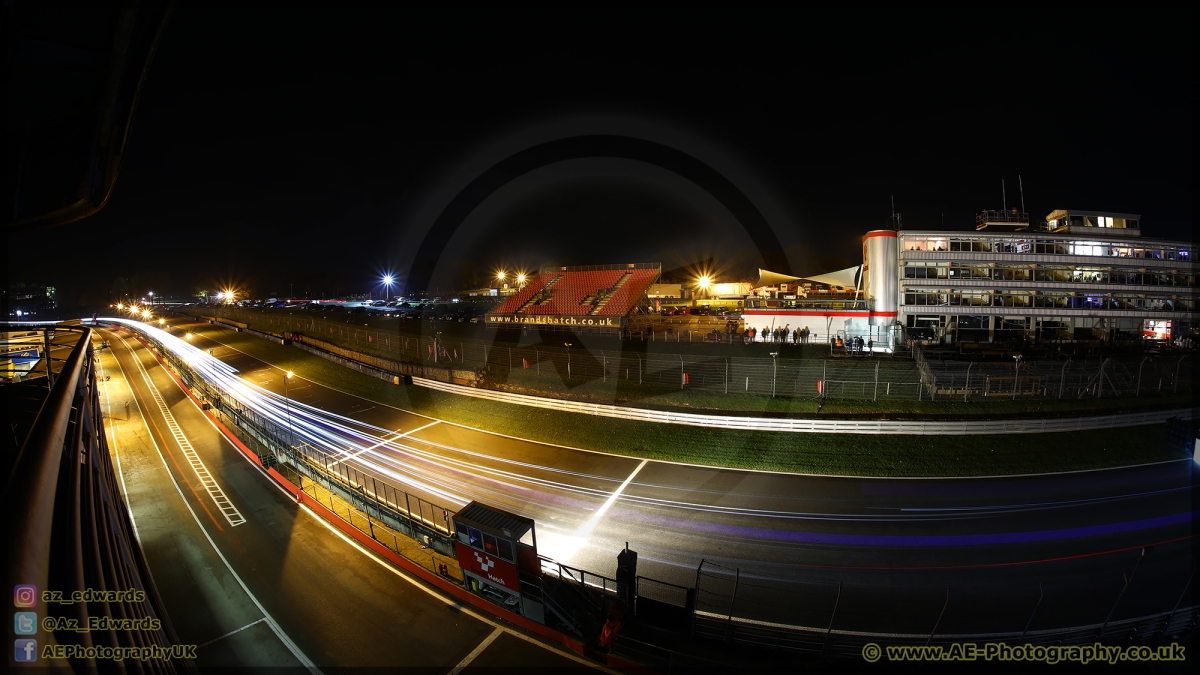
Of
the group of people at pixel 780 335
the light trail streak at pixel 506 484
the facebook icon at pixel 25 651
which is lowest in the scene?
the light trail streak at pixel 506 484

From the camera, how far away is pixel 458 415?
23688 mm

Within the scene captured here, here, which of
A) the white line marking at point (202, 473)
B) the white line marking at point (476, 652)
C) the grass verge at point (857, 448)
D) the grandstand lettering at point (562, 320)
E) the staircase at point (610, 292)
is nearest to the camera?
Result: the white line marking at point (476, 652)

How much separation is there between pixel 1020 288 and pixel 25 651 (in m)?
45.0

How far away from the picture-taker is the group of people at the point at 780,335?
104 feet

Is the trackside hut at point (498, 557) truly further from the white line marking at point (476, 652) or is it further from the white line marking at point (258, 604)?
the white line marking at point (258, 604)

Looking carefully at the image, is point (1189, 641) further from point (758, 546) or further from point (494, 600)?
point (494, 600)

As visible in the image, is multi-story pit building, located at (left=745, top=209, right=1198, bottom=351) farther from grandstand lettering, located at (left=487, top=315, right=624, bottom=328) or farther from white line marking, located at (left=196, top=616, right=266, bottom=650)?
white line marking, located at (left=196, top=616, right=266, bottom=650)

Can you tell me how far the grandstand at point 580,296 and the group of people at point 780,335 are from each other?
10.9 metres

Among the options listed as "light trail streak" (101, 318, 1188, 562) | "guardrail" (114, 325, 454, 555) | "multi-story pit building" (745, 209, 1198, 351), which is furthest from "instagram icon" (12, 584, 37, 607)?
"multi-story pit building" (745, 209, 1198, 351)

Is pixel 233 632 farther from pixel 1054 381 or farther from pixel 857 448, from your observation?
pixel 1054 381

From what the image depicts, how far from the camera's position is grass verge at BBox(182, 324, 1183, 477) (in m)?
17.1

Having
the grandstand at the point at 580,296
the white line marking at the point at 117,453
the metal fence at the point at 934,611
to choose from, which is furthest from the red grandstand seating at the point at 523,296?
the metal fence at the point at 934,611

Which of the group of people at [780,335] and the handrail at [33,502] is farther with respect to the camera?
the group of people at [780,335]

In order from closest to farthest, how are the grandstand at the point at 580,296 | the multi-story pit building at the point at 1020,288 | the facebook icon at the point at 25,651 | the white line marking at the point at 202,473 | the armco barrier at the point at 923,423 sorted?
the facebook icon at the point at 25,651, the white line marking at the point at 202,473, the armco barrier at the point at 923,423, the multi-story pit building at the point at 1020,288, the grandstand at the point at 580,296
